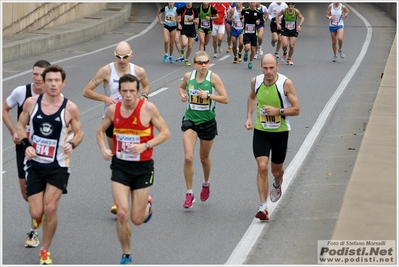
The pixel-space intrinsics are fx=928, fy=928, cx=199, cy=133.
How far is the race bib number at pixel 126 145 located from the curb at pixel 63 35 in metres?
16.6

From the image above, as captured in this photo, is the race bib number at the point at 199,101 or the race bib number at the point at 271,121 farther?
the race bib number at the point at 199,101

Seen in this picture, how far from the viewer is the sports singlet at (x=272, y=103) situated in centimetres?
1025

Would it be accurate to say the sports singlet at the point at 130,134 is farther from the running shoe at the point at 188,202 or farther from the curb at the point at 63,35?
the curb at the point at 63,35

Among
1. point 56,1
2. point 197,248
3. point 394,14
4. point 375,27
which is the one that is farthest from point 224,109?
point 394,14

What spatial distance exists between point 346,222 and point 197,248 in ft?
7.38

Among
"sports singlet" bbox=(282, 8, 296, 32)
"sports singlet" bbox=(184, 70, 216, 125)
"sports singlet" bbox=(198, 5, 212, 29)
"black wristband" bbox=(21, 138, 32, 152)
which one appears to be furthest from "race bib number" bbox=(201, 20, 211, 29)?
"black wristband" bbox=(21, 138, 32, 152)

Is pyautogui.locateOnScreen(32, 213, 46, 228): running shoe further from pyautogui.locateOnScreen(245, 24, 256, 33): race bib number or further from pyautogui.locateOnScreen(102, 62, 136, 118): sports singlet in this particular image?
pyautogui.locateOnScreen(245, 24, 256, 33): race bib number

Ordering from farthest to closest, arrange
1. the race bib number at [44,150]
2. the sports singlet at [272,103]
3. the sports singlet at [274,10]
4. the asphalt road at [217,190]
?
the sports singlet at [274,10]
the sports singlet at [272,103]
the asphalt road at [217,190]
the race bib number at [44,150]

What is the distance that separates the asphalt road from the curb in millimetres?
1472

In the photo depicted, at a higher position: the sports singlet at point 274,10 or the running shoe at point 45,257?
the running shoe at point 45,257

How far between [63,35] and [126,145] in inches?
818

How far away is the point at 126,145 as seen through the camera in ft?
28.0

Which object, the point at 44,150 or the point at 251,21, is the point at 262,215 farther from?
the point at 251,21


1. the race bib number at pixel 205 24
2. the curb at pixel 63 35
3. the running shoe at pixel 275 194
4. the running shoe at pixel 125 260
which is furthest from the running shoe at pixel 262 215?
the race bib number at pixel 205 24
